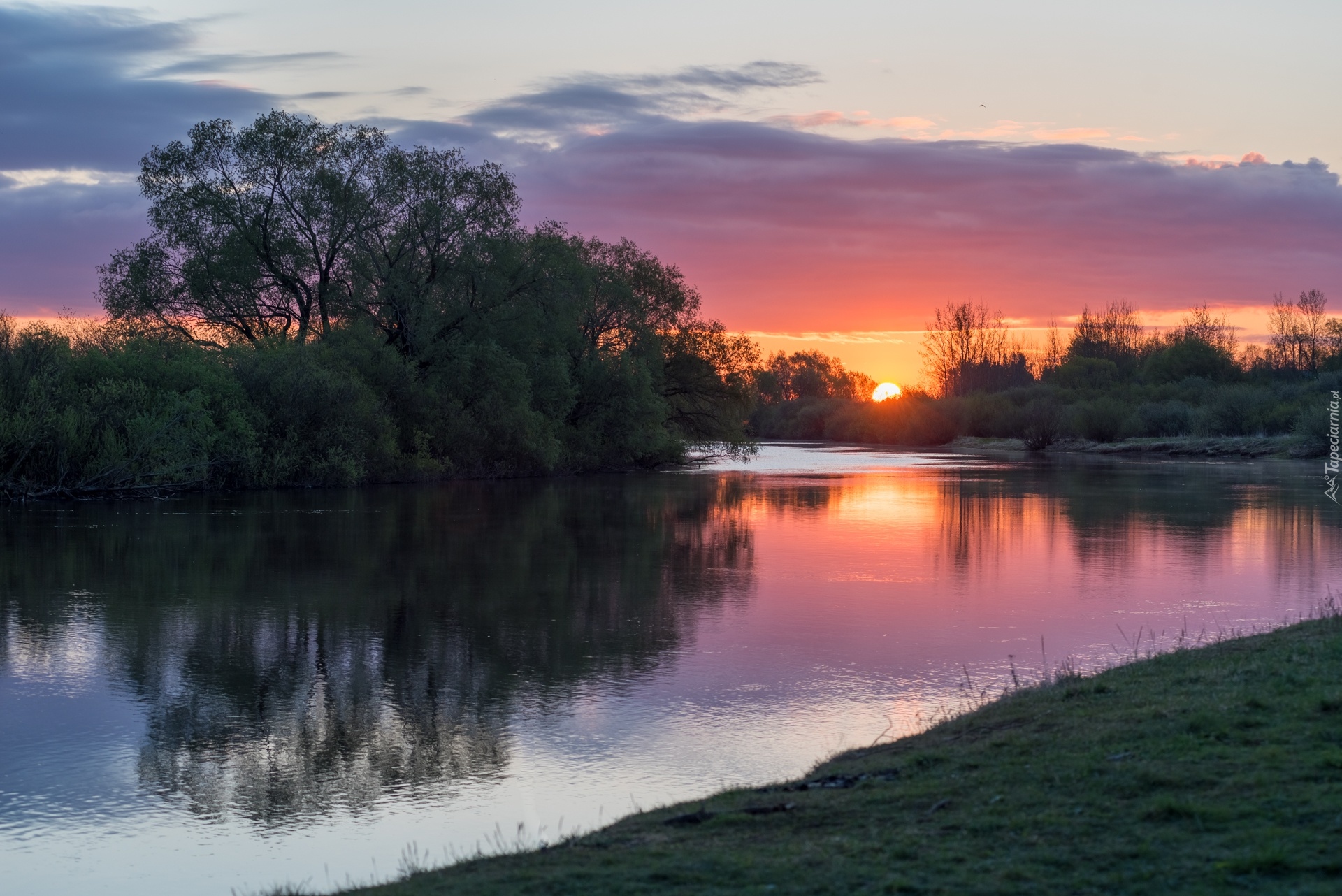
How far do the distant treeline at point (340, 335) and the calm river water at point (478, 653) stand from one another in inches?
323

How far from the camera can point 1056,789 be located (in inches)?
263

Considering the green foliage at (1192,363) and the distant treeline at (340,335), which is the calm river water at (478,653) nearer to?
the distant treeline at (340,335)

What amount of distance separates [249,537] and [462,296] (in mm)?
24288

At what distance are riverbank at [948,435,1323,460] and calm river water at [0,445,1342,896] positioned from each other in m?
43.2

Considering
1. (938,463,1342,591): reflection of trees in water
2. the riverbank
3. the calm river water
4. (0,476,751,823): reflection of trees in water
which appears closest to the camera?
the calm river water

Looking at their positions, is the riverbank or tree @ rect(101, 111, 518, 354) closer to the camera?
tree @ rect(101, 111, 518, 354)

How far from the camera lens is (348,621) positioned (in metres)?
15.4

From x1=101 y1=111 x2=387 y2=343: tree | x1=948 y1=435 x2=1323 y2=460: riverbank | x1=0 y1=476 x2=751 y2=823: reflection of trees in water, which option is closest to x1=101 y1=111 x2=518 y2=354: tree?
x1=101 y1=111 x2=387 y2=343: tree

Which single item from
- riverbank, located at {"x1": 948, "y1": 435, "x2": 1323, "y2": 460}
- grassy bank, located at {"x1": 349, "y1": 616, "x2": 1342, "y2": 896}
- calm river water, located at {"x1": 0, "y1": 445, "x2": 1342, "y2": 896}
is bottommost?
calm river water, located at {"x1": 0, "y1": 445, "x2": 1342, "y2": 896}

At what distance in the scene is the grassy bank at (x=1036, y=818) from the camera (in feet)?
17.6

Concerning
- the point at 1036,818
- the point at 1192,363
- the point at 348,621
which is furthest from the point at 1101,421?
the point at 1036,818

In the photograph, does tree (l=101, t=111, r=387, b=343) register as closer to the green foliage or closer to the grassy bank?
the grassy bank

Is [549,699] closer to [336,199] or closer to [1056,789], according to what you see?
[1056,789]

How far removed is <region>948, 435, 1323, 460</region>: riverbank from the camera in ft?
225
